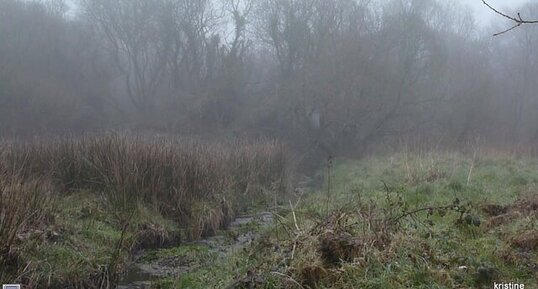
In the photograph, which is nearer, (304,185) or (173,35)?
(304,185)

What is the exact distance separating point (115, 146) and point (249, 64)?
3113 centimetres

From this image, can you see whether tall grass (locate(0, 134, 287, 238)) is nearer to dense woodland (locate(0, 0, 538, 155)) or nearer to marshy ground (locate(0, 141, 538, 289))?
marshy ground (locate(0, 141, 538, 289))

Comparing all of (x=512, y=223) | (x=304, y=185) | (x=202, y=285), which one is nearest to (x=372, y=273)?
(x=202, y=285)

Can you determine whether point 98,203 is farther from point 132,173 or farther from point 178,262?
point 178,262

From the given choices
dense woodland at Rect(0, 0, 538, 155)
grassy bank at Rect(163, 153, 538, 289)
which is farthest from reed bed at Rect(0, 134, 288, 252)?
dense woodland at Rect(0, 0, 538, 155)

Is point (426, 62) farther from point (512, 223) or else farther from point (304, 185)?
point (512, 223)

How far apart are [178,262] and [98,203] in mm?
2262

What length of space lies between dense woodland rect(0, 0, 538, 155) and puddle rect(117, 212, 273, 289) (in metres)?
20.1

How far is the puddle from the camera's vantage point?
756cm

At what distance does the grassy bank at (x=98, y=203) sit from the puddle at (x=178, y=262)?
0.82 feet

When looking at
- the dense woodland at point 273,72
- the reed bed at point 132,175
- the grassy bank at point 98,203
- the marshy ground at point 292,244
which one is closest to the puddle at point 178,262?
the marshy ground at point 292,244

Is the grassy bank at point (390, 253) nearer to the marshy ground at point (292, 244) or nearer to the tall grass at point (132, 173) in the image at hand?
the marshy ground at point (292, 244)

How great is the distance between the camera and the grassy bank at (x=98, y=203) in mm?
6516

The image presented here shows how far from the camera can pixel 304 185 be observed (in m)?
20.8
